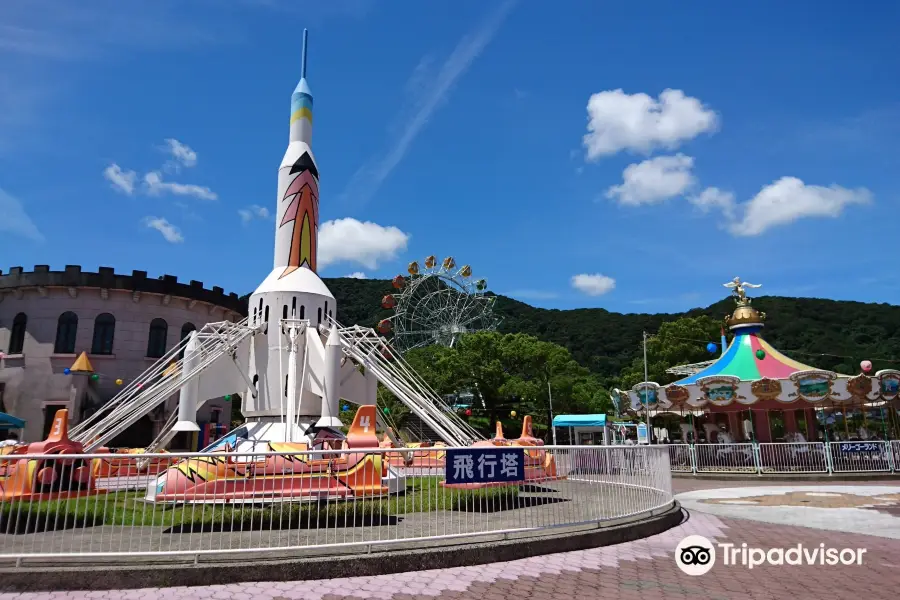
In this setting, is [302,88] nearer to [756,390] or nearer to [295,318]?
[295,318]

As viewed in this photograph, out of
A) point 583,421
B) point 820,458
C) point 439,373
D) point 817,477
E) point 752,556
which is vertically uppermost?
point 439,373

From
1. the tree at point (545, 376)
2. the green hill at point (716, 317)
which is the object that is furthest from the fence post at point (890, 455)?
the green hill at point (716, 317)

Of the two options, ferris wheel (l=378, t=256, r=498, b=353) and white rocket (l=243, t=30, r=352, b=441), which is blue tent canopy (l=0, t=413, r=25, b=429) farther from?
ferris wheel (l=378, t=256, r=498, b=353)

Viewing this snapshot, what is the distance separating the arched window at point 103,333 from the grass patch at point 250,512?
23145mm

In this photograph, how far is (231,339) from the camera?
56.5 feet

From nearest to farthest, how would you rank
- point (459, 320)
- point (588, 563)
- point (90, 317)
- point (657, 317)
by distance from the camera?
point (588, 563), point (90, 317), point (459, 320), point (657, 317)

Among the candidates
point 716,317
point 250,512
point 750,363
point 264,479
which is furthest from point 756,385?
point 716,317

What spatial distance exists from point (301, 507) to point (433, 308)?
5148cm

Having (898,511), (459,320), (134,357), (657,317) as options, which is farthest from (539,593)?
(657,317)

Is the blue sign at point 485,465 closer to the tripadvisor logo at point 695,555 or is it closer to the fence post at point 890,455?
the tripadvisor logo at point 695,555

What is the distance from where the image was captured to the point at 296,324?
57.3ft

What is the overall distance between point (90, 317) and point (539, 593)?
29634 millimetres

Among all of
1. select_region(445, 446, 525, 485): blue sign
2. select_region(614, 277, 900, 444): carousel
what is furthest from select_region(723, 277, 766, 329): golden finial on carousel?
select_region(445, 446, 525, 485): blue sign

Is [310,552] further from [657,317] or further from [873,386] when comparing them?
[657,317]
